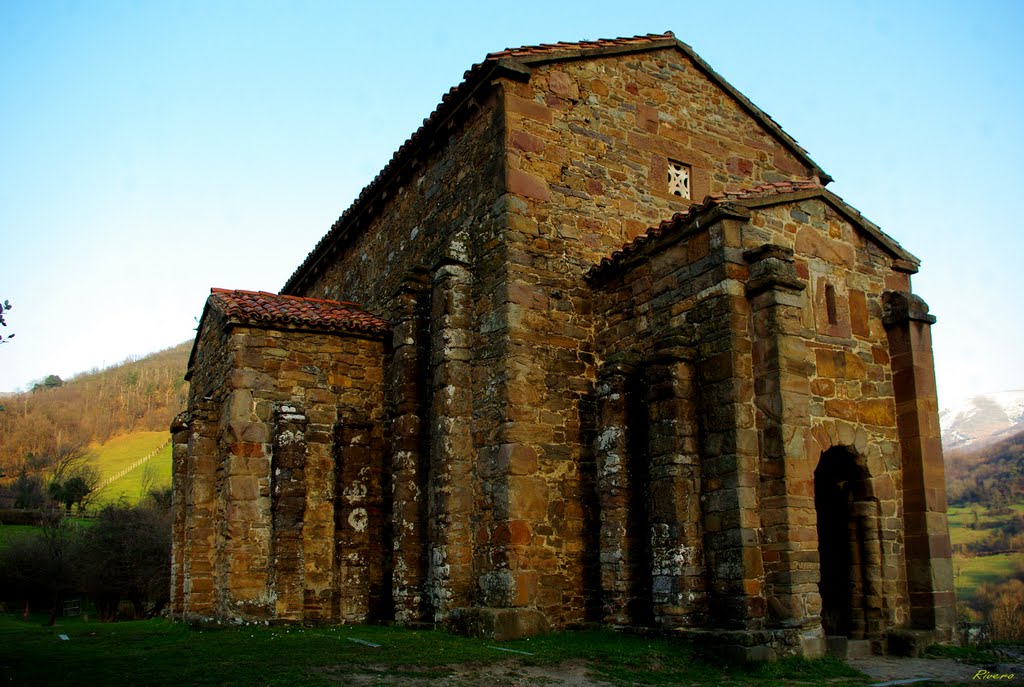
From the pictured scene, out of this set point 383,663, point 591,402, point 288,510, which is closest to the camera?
point 383,663

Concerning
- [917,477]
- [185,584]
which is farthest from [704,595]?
[185,584]

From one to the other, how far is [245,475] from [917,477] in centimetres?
990

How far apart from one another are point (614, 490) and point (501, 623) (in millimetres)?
2267

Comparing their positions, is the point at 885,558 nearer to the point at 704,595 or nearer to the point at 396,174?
the point at 704,595

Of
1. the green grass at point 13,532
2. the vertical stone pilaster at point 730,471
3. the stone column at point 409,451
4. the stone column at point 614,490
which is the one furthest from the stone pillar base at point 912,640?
the green grass at point 13,532

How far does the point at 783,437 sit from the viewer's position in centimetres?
948

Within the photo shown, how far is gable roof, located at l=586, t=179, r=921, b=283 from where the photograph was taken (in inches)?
413

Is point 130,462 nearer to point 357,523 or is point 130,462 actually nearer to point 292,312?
point 292,312

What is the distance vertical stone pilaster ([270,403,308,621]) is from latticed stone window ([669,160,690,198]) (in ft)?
24.7

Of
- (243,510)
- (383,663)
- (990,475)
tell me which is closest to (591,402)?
(383,663)

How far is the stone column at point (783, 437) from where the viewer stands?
30.1 ft

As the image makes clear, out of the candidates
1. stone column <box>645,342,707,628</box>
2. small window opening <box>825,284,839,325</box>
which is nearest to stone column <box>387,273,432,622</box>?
stone column <box>645,342,707,628</box>

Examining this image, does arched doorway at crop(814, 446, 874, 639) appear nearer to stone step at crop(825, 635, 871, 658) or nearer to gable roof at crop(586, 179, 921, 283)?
stone step at crop(825, 635, 871, 658)

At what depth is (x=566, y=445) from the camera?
476 inches
